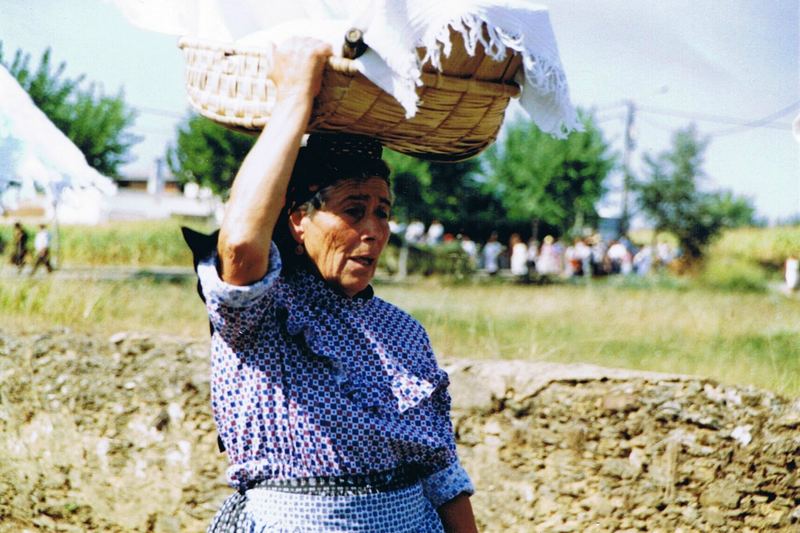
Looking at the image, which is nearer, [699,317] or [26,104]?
[26,104]

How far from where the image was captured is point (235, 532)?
1744mm

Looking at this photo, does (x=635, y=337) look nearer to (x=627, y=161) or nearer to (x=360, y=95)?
(x=360, y=95)

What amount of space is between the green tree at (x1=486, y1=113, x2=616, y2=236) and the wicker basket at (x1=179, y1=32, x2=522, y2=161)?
3079 centimetres

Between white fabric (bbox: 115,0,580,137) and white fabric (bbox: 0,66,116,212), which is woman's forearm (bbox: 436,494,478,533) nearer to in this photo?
white fabric (bbox: 115,0,580,137)

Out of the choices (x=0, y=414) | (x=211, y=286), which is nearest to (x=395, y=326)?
(x=211, y=286)

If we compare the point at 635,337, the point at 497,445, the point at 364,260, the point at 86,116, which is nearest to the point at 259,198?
the point at 364,260

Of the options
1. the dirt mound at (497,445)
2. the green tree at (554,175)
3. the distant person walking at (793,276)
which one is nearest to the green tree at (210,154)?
the green tree at (554,175)

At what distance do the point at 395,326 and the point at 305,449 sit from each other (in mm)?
362

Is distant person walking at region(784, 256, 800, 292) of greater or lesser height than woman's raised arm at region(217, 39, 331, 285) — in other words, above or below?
below

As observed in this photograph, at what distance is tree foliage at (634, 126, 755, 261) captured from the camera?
3075 cm

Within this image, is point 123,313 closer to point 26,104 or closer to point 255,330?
point 26,104

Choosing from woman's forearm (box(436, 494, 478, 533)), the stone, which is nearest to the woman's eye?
woman's forearm (box(436, 494, 478, 533))

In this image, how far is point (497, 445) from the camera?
14.4 feet

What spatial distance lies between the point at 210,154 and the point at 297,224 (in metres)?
27.3
